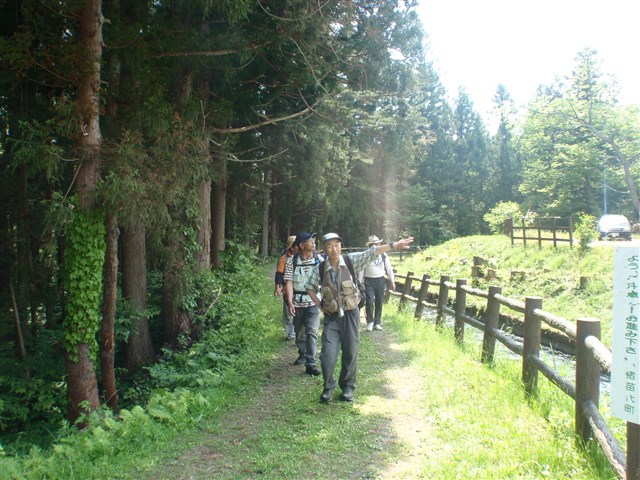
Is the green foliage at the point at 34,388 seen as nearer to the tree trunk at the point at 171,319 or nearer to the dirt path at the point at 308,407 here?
the tree trunk at the point at 171,319

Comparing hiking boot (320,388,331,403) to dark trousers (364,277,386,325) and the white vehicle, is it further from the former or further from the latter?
the white vehicle

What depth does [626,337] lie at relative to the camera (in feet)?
8.26

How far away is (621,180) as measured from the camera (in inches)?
1513

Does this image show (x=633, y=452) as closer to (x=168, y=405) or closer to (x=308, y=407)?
(x=308, y=407)

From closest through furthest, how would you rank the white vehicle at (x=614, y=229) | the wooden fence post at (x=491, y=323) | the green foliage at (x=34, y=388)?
the wooden fence post at (x=491, y=323) → the green foliage at (x=34, y=388) → the white vehicle at (x=614, y=229)

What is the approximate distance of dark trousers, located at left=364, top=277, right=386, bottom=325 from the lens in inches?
362

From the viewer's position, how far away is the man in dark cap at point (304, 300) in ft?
21.1

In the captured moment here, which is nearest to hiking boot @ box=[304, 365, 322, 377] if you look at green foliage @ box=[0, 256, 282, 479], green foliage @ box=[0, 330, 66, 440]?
green foliage @ box=[0, 256, 282, 479]

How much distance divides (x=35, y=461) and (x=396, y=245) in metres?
3.90

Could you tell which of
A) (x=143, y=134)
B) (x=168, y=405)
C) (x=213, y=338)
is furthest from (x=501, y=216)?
(x=168, y=405)

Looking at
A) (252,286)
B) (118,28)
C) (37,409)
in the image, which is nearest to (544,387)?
(118,28)

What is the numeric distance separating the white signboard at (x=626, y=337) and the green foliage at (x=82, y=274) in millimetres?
6114

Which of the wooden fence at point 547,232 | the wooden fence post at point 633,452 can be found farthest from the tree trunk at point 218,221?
the wooden fence post at point 633,452

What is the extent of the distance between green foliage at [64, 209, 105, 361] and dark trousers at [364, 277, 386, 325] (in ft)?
15.8
